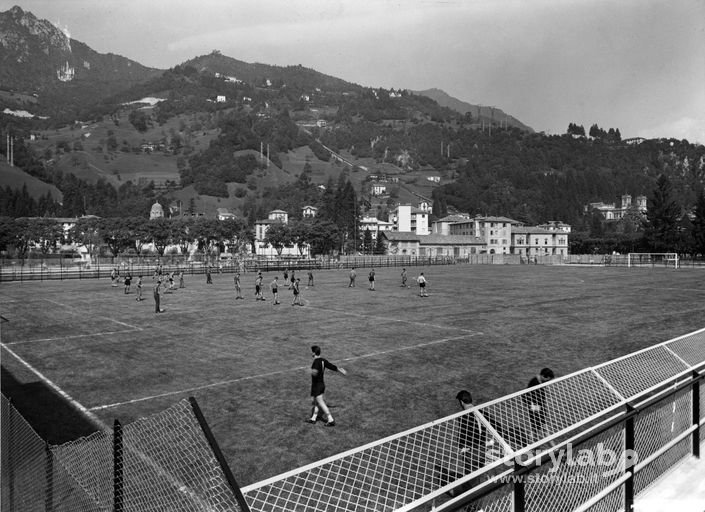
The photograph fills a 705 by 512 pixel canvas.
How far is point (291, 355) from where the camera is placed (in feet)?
55.1

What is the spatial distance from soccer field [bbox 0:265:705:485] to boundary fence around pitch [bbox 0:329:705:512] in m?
1.03

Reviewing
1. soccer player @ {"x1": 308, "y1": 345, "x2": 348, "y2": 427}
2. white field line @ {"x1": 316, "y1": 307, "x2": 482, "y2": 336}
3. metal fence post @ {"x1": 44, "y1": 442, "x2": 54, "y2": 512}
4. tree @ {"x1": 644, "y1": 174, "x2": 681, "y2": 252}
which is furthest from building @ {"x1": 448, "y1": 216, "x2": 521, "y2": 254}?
metal fence post @ {"x1": 44, "y1": 442, "x2": 54, "y2": 512}

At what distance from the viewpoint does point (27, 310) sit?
29.0 metres

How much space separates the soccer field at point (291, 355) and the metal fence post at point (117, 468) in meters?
2.73

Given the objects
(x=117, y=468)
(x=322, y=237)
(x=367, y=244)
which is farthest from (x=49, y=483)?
(x=367, y=244)

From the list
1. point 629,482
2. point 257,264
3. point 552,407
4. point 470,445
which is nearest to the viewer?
point 629,482

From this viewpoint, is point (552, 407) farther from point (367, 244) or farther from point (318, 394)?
point (367, 244)

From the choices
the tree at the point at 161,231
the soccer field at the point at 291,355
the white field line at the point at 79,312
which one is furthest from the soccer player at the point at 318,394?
the tree at the point at 161,231

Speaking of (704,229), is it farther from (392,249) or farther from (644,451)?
(644,451)

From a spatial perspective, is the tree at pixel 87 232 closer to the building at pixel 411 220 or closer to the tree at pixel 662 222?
the building at pixel 411 220

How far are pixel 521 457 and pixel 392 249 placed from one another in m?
132

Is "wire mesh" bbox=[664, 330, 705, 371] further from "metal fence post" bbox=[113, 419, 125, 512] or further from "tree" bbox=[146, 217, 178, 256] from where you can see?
"tree" bbox=[146, 217, 178, 256]

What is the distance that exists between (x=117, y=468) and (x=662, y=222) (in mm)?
122021

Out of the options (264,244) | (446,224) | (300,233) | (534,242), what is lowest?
(264,244)
